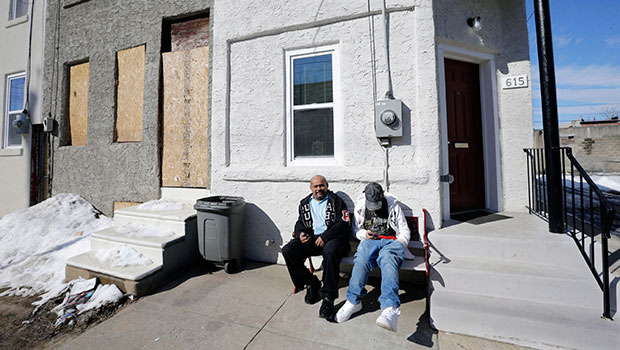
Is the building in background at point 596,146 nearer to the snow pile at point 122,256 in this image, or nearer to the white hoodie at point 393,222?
the white hoodie at point 393,222

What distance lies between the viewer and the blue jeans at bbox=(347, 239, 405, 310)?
98.8 inches

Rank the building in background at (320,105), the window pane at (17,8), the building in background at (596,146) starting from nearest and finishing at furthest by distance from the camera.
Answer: the building in background at (320,105) < the window pane at (17,8) < the building in background at (596,146)

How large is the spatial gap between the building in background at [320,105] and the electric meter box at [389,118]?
2 cm

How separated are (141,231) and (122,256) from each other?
19.9 inches

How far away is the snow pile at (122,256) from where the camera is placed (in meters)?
3.48

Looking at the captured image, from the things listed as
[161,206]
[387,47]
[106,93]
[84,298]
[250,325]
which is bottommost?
[250,325]

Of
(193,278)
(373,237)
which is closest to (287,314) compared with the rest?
(373,237)

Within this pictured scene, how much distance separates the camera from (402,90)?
3695mm

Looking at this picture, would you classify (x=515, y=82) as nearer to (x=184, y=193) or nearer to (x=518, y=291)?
(x=518, y=291)

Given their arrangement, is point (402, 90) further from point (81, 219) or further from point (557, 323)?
point (81, 219)

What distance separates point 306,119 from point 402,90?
1.51 m

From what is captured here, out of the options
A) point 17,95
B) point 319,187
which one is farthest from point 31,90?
point 319,187

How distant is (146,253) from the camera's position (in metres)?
3.64

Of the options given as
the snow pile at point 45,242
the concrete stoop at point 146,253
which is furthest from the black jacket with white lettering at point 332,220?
the snow pile at point 45,242
